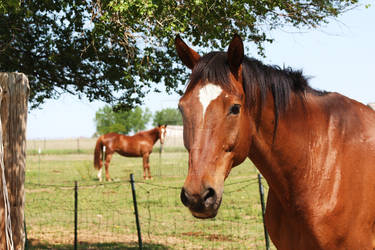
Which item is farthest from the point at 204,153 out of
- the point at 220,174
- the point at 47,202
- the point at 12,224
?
the point at 47,202

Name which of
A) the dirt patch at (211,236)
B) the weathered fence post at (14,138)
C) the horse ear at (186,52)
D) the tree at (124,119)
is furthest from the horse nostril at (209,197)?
the tree at (124,119)

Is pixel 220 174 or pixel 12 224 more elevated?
pixel 220 174

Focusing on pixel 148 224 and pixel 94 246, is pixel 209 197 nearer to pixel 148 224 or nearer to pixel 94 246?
pixel 94 246

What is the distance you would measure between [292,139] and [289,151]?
3.3 inches

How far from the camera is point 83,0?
5.41 m

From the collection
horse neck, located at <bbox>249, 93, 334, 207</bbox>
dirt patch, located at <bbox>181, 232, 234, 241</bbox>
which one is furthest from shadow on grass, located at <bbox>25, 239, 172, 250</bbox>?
horse neck, located at <bbox>249, 93, 334, 207</bbox>

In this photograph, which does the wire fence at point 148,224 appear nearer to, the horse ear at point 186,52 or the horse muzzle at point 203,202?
the horse ear at point 186,52

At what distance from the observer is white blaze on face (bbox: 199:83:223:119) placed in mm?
2264

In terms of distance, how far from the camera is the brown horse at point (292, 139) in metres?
2.31

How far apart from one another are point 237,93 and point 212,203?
0.67 meters

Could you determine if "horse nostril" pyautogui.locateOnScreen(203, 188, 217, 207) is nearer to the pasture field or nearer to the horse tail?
the pasture field

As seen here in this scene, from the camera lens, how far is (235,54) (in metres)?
2.47

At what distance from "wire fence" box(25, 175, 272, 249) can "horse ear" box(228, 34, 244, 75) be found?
3.74 metres

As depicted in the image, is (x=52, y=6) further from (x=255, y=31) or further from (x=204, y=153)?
(x=204, y=153)
